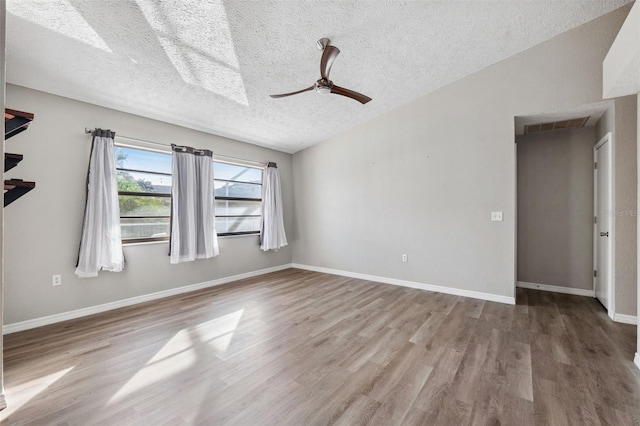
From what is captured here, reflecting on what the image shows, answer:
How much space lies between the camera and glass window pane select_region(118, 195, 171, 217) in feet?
12.0

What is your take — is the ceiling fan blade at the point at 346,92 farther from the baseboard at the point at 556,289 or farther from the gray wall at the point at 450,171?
the baseboard at the point at 556,289

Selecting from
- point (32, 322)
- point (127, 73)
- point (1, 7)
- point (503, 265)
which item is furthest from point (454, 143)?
point (32, 322)

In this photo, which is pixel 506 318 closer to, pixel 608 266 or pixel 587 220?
pixel 608 266

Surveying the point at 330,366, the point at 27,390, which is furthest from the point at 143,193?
the point at 330,366

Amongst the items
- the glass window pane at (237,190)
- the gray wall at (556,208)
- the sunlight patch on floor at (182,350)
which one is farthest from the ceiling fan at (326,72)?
the gray wall at (556,208)

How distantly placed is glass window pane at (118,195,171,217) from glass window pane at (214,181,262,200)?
3.12 feet

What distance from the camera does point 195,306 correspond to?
11.6 ft

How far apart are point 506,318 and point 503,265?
806 mm

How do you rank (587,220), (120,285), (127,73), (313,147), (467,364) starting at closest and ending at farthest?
(467,364)
(127,73)
(120,285)
(587,220)
(313,147)

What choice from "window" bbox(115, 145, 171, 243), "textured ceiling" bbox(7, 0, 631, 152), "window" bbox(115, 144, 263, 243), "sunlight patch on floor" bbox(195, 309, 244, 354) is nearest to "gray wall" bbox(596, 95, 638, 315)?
"textured ceiling" bbox(7, 0, 631, 152)

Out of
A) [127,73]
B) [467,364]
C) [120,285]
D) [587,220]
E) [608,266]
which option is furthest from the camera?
[587,220]

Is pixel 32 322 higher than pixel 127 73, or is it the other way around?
pixel 127 73

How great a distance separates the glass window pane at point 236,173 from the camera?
4.88 meters

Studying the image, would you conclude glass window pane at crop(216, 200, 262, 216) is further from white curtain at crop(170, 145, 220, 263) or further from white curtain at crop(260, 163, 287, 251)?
white curtain at crop(170, 145, 220, 263)
